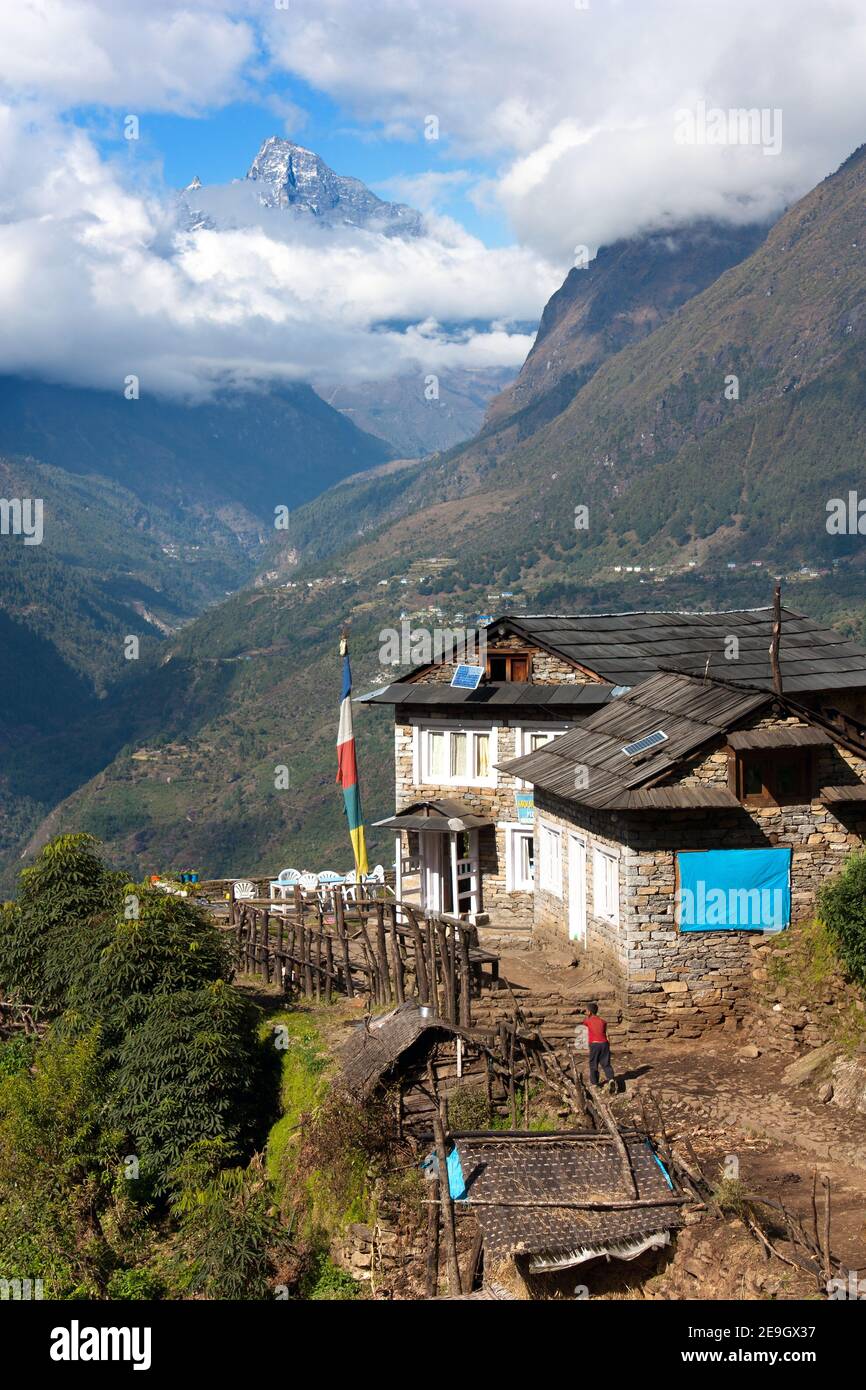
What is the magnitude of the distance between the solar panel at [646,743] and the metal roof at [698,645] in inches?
124

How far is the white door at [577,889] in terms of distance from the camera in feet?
89.6

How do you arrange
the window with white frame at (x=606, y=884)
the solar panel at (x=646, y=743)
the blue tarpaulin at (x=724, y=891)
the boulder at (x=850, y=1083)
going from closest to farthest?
the boulder at (x=850, y=1083) → the blue tarpaulin at (x=724, y=891) → the window with white frame at (x=606, y=884) → the solar panel at (x=646, y=743)

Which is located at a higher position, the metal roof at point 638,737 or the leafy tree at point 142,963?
the metal roof at point 638,737

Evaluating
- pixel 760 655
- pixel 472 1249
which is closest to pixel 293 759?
pixel 760 655

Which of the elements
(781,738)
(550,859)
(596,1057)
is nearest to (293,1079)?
(596,1057)

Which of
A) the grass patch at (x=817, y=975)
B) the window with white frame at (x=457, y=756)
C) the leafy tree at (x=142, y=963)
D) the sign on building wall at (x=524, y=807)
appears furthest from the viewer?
the window with white frame at (x=457, y=756)

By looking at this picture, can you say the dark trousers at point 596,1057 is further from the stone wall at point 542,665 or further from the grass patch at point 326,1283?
the stone wall at point 542,665

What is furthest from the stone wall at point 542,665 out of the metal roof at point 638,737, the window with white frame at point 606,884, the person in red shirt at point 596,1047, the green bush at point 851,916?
the person in red shirt at point 596,1047

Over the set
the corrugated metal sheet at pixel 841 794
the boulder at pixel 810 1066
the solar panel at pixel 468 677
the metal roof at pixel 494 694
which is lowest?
the boulder at pixel 810 1066

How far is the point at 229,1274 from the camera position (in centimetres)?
2027

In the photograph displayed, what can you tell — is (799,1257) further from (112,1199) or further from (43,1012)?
(43,1012)

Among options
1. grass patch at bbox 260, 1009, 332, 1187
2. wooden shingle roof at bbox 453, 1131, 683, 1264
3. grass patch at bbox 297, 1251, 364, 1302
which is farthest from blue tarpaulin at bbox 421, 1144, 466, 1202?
grass patch at bbox 260, 1009, 332, 1187
